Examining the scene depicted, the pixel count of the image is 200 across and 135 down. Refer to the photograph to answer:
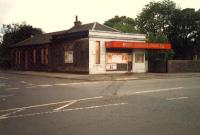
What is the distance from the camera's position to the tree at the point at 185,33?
68.6 metres

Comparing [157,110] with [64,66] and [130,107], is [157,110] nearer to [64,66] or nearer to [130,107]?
[130,107]

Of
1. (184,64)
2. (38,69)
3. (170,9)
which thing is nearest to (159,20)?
(170,9)

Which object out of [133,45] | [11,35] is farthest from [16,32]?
[133,45]

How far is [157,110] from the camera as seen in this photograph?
1093cm

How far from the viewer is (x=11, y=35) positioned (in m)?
64.7

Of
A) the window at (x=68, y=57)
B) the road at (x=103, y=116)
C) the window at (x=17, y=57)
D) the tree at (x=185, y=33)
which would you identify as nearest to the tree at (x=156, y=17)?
the tree at (x=185, y=33)

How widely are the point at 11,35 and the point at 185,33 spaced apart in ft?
116

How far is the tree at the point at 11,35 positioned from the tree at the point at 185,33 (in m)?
28.7

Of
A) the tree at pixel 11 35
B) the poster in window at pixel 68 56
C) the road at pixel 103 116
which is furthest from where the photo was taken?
the tree at pixel 11 35

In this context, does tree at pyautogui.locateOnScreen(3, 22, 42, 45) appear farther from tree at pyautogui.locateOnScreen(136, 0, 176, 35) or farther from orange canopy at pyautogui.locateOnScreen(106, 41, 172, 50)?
orange canopy at pyautogui.locateOnScreen(106, 41, 172, 50)

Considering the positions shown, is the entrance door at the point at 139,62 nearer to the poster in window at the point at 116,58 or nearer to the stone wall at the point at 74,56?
the poster in window at the point at 116,58

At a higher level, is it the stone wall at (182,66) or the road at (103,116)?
the stone wall at (182,66)

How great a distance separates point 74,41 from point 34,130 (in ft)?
101

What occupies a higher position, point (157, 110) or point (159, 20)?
point (159, 20)
